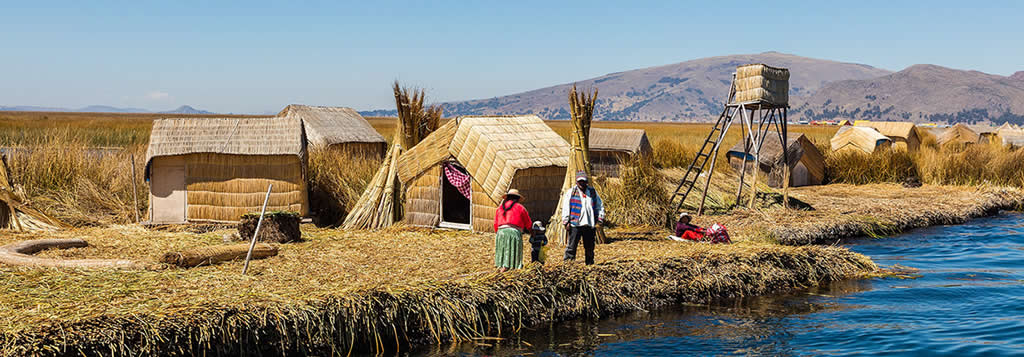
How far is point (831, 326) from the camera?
10156 millimetres

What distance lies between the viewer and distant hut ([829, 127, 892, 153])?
26.5m

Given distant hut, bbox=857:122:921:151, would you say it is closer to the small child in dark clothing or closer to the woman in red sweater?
Answer: the small child in dark clothing

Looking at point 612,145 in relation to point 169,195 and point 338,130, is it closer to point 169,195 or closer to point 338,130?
point 338,130

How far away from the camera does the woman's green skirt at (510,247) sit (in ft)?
32.2

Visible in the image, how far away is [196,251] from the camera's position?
10.7 meters

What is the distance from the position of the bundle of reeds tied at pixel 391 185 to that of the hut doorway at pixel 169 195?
2.70m

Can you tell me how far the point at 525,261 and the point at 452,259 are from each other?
906 millimetres

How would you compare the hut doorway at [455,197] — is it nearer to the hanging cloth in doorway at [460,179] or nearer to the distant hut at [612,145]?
the hanging cloth in doorway at [460,179]

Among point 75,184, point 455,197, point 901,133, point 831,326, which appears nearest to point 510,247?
point 831,326

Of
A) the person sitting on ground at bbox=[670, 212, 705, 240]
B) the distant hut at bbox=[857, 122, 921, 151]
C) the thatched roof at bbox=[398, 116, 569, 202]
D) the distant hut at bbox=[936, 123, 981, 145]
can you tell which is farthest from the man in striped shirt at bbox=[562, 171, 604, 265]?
the distant hut at bbox=[936, 123, 981, 145]

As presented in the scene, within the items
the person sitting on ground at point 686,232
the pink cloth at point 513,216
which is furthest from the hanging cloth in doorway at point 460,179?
the pink cloth at point 513,216

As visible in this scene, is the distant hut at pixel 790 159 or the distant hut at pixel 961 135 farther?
the distant hut at pixel 961 135

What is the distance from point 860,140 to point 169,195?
64.6ft

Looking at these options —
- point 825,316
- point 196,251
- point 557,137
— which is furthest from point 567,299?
point 557,137
